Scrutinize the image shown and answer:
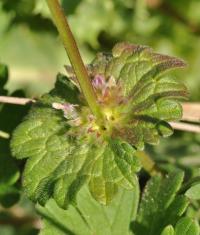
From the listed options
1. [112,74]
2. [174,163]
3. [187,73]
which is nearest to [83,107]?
[112,74]

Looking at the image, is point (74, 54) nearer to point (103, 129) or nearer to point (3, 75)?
point (103, 129)

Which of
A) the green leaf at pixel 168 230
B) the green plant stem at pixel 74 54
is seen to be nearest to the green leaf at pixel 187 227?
the green leaf at pixel 168 230

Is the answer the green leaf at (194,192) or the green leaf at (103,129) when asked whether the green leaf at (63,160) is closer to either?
the green leaf at (103,129)

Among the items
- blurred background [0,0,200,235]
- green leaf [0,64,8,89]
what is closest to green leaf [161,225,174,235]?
green leaf [0,64,8,89]

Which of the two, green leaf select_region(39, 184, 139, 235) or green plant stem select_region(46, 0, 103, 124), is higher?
green plant stem select_region(46, 0, 103, 124)

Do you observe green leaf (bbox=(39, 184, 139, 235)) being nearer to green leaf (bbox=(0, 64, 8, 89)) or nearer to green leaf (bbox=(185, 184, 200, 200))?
green leaf (bbox=(185, 184, 200, 200))

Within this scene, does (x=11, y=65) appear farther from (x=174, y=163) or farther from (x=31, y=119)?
(x=31, y=119)
